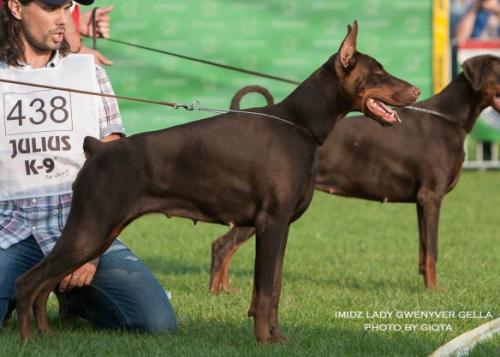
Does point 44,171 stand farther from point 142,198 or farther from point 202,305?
point 202,305

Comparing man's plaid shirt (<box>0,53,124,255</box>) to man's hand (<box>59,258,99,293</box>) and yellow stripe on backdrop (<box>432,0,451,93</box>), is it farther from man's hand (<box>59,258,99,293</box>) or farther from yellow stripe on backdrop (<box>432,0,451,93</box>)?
yellow stripe on backdrop (<box>432,0,451,93</box>)

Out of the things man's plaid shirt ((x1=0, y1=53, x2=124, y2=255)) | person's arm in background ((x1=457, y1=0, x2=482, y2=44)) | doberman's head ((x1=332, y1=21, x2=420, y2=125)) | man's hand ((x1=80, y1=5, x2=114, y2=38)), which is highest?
person's arm in background ((x1=457, y1=0, x2=482, y2=44))

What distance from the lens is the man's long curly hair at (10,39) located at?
480 centimetres

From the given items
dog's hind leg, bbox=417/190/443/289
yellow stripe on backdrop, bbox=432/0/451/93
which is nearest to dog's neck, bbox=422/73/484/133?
dog's hind leg, bbox=417/190/443/289

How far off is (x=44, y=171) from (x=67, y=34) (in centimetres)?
80

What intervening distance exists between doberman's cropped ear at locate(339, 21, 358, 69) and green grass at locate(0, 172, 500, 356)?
45.0 inches

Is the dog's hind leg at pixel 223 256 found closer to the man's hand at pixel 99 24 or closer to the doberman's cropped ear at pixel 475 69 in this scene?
the man's hand at pixel 99 24

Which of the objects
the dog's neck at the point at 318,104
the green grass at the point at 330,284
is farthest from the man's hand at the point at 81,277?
the dog's neck at the point at 318,104

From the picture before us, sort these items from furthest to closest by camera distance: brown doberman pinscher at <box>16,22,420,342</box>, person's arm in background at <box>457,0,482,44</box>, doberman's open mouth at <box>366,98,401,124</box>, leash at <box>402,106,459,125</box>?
person's arm in background at <box>457,0,482,44</box>
leash at <box>402,106,459,125</box>
doberman's open mouth at <box>366,98,401,124</box>
brown doberman pinscher at <box>16,22,420,342</box>

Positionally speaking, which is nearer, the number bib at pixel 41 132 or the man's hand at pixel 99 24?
the number bib at pixel 41 132

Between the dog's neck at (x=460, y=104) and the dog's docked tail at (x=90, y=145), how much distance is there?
9.94 feet

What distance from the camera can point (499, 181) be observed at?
12617 millimetres

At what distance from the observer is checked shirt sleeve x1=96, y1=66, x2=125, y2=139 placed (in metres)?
4.96

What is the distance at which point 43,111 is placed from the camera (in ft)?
15.8
